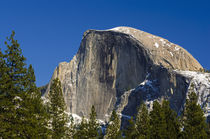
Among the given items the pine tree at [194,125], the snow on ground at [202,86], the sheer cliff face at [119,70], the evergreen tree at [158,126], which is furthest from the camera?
the sheer cliff face at [119,70]

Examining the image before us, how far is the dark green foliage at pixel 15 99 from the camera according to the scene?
29.3 meters

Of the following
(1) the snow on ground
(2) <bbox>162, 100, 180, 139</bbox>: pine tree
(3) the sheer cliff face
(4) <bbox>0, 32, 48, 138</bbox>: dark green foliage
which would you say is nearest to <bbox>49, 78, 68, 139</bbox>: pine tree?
(2) <bbox>162, 100, 180, 139</bbox>: pine tree

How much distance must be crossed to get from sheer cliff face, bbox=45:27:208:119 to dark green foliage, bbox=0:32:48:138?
3690 inches

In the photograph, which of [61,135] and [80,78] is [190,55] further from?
[61,135]

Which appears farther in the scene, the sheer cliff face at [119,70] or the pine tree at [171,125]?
the sheer cliff face at [119,70]

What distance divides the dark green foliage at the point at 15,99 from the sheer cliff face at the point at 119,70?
9373 centimetres

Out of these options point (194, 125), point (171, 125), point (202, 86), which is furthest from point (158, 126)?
point (202, 86)

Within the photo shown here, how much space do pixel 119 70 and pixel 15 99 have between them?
404 feet

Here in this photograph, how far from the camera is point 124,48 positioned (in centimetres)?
15062

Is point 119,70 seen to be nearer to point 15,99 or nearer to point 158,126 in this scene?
point 158,126

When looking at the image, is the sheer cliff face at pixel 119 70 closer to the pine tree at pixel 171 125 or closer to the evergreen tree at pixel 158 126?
the pine tree at pixel 171 125

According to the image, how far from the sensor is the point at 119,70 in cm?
15262

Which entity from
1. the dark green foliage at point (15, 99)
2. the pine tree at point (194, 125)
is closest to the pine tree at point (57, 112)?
the pine tree at point (194, 125)

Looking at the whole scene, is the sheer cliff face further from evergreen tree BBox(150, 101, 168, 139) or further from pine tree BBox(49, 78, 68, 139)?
pine tree BBox(49, 78, 68, 139)
